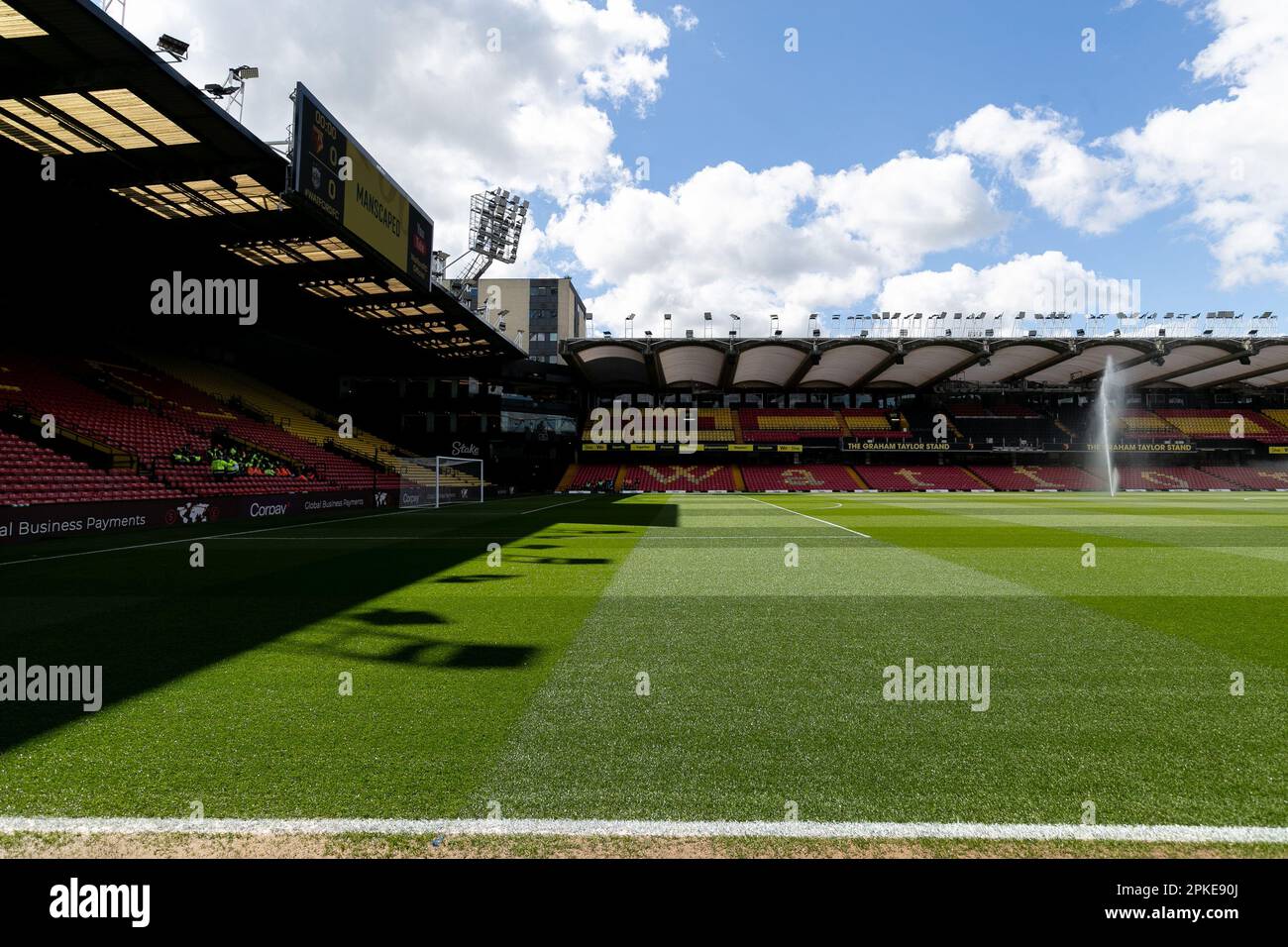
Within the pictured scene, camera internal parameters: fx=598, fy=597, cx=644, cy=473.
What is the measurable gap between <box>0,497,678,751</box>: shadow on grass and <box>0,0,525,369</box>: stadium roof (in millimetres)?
11963

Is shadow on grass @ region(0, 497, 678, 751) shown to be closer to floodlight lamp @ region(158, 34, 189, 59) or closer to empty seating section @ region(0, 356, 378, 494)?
empty seating section @ region(0, 356, 378, 494)

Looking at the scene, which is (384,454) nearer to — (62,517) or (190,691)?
(62,517)

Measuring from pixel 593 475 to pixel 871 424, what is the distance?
100 feet

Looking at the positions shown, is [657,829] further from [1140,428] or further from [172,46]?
[1140,428]

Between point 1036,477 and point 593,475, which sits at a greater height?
point 593,475

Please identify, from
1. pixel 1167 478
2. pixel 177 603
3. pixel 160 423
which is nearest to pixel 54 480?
pixel 160 423

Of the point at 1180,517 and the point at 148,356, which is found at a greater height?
the point at 148,356

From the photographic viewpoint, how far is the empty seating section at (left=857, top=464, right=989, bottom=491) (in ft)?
189

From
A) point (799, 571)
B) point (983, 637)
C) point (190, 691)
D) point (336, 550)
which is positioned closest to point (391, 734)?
point (190, 691)

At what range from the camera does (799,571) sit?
429 inches

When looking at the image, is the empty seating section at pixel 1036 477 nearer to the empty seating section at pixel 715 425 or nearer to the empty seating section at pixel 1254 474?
the empty seating section at pixel 1254 474

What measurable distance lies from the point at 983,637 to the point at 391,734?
5908 mm

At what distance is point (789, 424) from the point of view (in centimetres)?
6406
